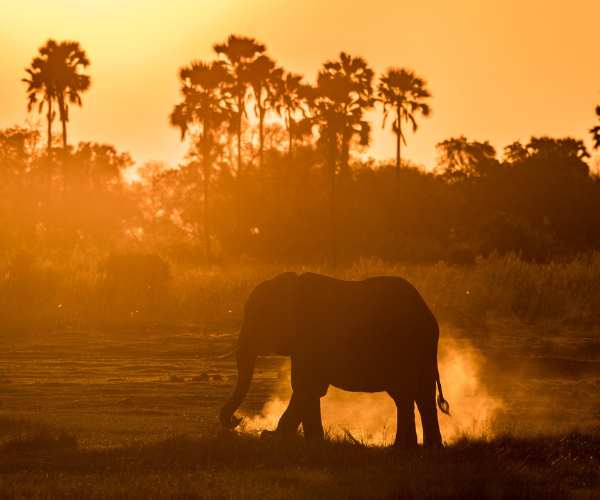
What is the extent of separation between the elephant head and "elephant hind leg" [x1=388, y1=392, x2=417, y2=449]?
1.48 m

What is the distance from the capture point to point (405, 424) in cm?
1423

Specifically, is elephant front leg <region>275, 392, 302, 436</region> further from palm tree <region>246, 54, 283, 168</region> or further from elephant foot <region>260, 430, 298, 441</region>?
palm tree <region>246, 54, 283, 168</region>

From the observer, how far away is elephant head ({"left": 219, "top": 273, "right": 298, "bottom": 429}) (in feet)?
47.7

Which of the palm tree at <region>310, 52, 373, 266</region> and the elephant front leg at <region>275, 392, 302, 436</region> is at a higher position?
the palm tree at <region>310, 52, 373, 266</region>

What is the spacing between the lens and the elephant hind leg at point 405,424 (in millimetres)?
14242

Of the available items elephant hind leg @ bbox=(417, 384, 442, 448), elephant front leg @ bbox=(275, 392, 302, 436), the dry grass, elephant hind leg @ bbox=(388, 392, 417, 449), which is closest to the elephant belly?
elephant hind leg @ bbox=(388, 392, 417, 449)

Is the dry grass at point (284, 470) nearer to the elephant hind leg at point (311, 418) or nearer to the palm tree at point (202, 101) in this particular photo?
the elephant hind leg at point (311, 418)

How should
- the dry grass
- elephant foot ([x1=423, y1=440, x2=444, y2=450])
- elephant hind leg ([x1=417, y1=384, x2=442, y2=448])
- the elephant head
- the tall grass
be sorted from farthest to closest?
the tall grass
the elephant head
elephant hind leg ([x1=417, y1=384, x2=442, y2=448])
elephant foot ([x1=423, y1=440, x2=444, y2=450])
the dry grass

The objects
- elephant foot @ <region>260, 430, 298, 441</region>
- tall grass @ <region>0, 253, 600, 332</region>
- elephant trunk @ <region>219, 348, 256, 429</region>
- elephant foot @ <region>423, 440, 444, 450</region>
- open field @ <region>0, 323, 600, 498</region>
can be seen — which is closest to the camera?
open field @ <region>0, 323, 600, 498</region>

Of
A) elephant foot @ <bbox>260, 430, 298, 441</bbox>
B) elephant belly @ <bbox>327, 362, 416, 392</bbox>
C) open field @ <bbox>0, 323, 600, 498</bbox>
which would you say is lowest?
open field @ <bbox>0, 323, 600, 498</bbox>

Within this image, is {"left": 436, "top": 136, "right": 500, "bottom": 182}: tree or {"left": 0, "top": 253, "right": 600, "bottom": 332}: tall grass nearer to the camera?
{"left": 0, "top": 253, "right": 600, "bottom": 332}: tall grass

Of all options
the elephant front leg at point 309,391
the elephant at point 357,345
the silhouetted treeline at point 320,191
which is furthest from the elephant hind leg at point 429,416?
the silhouetted treeline at point 320,191

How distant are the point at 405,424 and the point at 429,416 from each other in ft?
1.21

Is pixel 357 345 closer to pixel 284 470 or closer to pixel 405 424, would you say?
pixel 405 424
